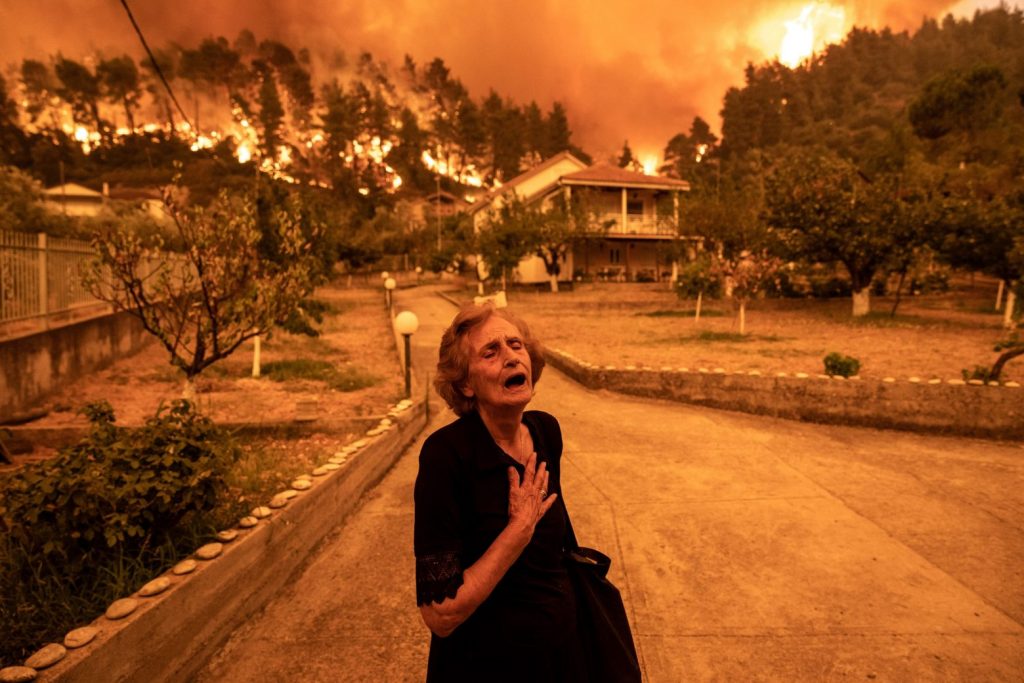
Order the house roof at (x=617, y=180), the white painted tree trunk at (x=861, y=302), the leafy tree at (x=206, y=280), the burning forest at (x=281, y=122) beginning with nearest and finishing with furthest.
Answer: the leafy tree at (x=206, y=280) < the white painted tree trunk at (x=861, y=302) < the house roof at (x=617, y=180) < the burning forest at (x=281, y=122)

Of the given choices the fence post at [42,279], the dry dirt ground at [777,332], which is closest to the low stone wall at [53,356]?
the fence post at [42,279]

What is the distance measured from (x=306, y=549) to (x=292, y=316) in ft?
23.4

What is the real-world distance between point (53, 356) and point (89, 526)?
687 cm

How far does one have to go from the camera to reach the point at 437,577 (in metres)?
1.50

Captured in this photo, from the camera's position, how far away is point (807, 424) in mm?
7871

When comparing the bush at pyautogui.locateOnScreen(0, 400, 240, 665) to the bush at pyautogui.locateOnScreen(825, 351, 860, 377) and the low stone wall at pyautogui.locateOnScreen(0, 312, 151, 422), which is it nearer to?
the low stone wall at pyautogui.locateOnScreen(0, 312, 151, 422)

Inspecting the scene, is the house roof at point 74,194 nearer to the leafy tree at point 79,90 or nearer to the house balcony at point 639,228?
the leafy tree at point 79,90

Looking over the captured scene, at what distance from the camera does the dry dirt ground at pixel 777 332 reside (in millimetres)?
11812

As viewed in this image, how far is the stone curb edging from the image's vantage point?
245 centimetres

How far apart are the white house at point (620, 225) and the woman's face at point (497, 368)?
113 ft

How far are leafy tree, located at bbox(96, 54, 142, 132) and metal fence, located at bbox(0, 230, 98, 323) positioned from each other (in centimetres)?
7999

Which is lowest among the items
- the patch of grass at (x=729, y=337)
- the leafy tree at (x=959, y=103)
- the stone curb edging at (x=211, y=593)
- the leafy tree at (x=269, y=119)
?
the stone curb edging at (x=211, y=593)

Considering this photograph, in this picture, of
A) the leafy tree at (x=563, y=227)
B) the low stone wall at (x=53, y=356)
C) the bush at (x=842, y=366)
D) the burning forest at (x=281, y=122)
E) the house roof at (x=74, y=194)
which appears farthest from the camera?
the burning forest at (x=281, y=122)

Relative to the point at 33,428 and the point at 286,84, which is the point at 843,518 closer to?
the point at 33,428
